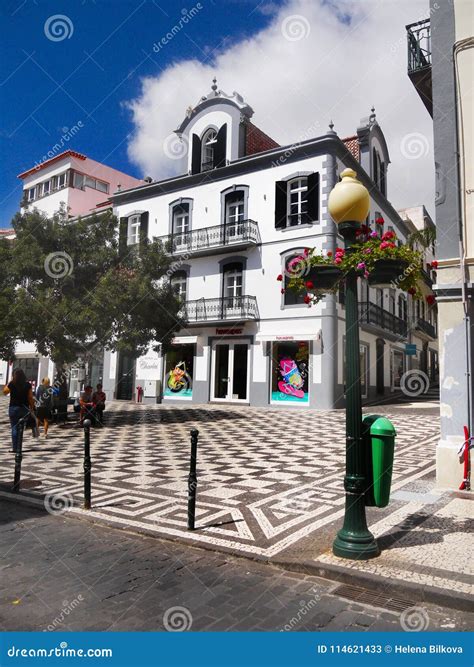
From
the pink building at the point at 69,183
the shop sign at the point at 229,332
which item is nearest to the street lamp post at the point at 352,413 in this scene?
the shop sign at the point at 229,332

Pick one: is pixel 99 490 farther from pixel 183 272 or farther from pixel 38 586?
pixel 183 272

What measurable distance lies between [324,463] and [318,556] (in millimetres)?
4916

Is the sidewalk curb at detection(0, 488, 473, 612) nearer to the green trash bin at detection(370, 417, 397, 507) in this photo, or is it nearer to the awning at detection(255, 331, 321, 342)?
the green trash bin at detection(370, 417, 397, 507)

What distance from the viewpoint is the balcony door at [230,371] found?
23391mm

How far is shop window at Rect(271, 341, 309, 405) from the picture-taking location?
21719mm

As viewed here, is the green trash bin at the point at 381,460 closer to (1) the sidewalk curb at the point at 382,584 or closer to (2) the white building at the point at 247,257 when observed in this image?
(1) the sidewalk curb at the point at 382,584

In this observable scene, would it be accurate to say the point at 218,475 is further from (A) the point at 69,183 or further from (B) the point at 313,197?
(A) the point at 69,183

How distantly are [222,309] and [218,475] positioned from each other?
15.9m

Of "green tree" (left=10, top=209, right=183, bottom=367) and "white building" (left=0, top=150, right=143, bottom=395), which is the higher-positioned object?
"white building" (left=0, top=150, right=143, bottom=395)

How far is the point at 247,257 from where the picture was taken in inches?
926

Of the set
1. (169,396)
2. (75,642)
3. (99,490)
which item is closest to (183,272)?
(169,396)

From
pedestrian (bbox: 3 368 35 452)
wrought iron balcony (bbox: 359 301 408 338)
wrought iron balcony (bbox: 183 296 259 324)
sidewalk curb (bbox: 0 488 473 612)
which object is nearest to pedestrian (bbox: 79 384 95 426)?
pedestrian (bbox: 3 368 35 452)

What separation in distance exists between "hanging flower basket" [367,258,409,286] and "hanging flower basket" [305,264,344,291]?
0.31 meters

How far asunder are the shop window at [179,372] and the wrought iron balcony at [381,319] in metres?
8.61
